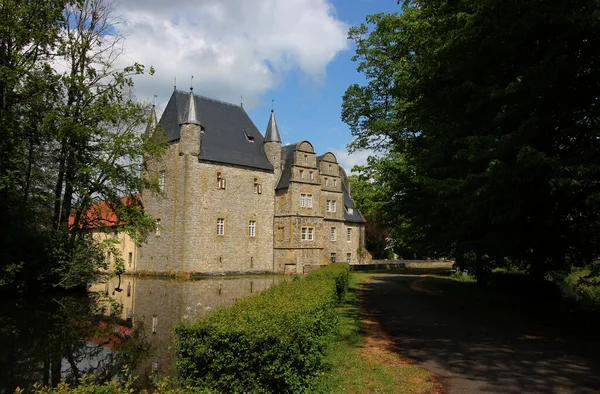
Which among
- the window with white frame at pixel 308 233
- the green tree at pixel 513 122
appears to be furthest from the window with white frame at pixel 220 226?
the green tree at pixel 513 122

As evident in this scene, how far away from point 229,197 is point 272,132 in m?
7.91

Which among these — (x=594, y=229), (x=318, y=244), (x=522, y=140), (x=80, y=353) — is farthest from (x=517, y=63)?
(x=318, y=244)

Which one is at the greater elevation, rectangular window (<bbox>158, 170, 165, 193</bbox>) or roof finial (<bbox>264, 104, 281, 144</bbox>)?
roof finial (<bbox>264, 104, 281, 144</bbox>)

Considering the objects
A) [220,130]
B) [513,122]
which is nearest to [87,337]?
[513,122]

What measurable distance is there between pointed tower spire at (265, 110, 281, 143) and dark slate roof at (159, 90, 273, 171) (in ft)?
3.46

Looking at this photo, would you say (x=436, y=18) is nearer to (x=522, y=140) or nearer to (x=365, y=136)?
(x=522, y=140)

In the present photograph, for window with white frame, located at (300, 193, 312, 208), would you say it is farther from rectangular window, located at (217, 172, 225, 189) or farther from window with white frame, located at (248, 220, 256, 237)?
rectangular window, located at (217, 172, 225, 189)

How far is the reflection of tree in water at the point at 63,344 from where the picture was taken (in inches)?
355

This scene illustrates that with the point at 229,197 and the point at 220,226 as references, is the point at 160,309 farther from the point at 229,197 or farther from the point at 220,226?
the point at 229,197

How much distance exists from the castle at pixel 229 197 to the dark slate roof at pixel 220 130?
0.31 ft

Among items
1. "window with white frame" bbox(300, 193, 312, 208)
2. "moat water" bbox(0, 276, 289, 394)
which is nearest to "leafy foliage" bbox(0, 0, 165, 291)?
"moat water" bbox(0, 276, 289, 394)

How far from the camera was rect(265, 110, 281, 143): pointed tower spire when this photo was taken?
4312cm

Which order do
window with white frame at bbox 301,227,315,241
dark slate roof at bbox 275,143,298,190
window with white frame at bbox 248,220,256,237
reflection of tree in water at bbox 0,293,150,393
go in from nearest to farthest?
reflection of tree in water at bbox 0,293,150,393 < window with white frame at bbox 248,220,256,237 < window with white frame at bbox 301,227,315,241 < dark slate roof at bbox 275,143,298,190

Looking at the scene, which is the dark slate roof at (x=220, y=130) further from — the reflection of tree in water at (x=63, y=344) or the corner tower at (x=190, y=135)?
the reflection of tree in water at (x=63, y=344)
